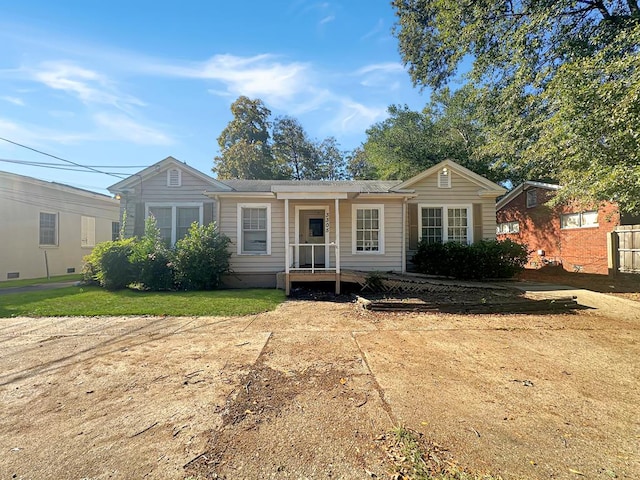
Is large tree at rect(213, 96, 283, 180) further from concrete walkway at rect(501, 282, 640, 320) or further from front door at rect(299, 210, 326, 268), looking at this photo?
concrete walkway at rect(501, 282, 640, 320)

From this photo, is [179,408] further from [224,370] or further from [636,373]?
[636,373]

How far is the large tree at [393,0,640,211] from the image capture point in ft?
20.7

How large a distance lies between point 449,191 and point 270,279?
7.49 m

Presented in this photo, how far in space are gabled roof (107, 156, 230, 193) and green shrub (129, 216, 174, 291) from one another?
95.6 inches

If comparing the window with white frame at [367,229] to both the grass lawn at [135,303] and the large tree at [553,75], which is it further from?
the large tree at [553,75]

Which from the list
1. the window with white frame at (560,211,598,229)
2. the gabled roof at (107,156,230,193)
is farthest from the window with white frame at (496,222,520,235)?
the gabled roof at (107,156,230,193)

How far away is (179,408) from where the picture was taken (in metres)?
3.01

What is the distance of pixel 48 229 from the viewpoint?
14359mm

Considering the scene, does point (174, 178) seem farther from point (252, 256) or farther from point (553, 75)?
point (553, 75)

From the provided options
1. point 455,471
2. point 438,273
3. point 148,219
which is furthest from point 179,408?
point 438,273

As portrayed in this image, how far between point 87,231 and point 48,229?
196 cm

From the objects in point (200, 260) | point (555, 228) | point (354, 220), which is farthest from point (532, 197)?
point (200, 260)

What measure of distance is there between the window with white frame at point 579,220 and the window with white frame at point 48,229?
2449 cm

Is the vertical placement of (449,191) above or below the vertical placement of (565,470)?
above
